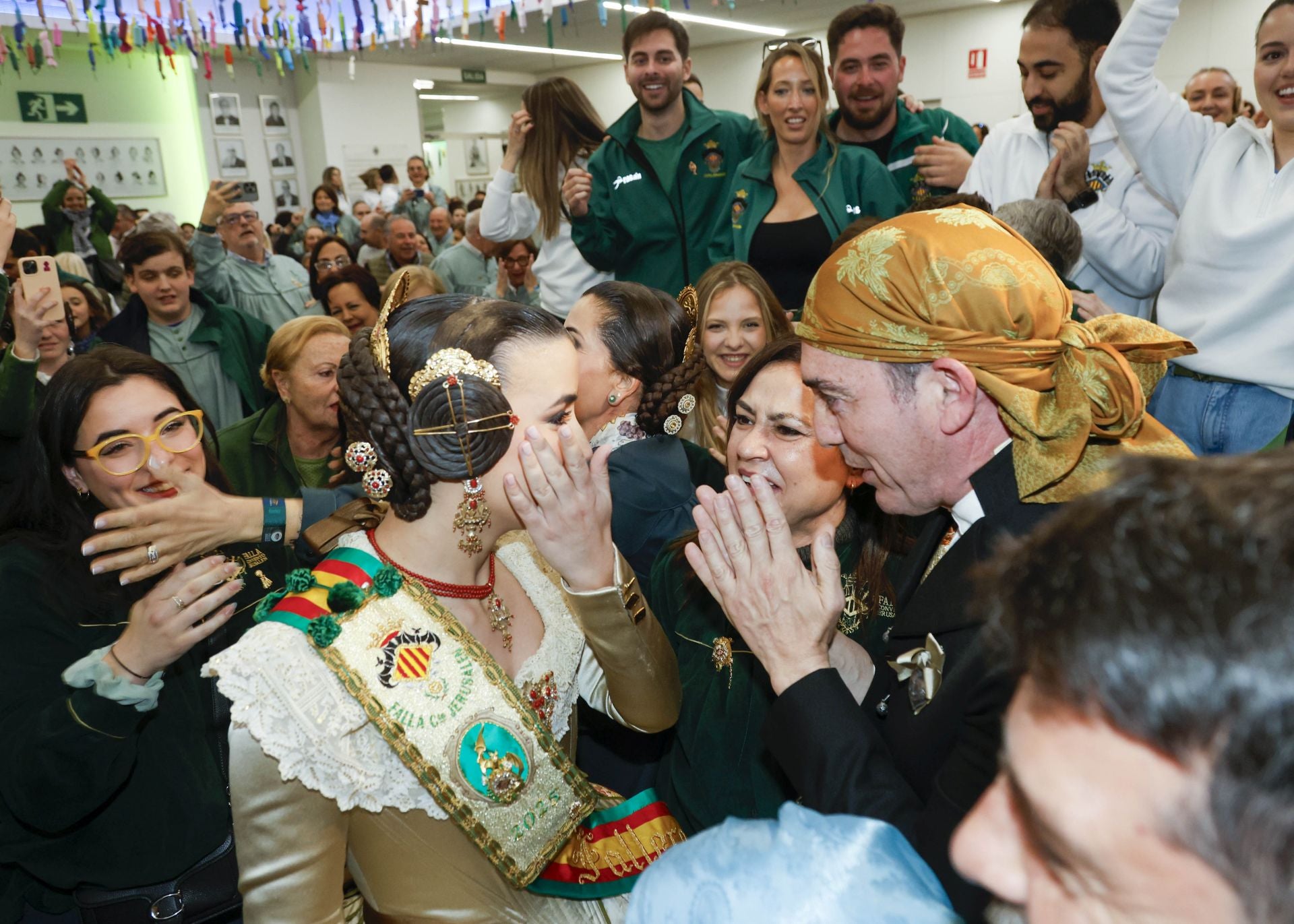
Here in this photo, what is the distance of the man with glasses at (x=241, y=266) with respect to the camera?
5227mm

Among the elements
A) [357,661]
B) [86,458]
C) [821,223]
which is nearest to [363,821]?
[357,661]

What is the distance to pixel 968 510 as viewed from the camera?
143cm

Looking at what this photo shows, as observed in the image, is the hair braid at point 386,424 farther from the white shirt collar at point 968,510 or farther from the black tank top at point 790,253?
the black tank top at point 790,253

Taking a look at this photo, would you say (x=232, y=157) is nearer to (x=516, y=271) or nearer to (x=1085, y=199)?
(x=516, y=271)

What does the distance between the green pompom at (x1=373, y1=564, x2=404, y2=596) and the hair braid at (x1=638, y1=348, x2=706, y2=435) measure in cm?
141

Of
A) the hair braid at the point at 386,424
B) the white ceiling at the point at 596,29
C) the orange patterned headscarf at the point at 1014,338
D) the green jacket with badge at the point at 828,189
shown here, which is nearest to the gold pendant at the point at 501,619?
the hair braid at the point at 386,424

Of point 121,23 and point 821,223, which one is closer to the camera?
point 821,223

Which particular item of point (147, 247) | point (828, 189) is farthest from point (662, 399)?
point (147, 247)

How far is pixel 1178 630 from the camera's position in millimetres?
466

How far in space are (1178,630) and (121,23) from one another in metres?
10.3

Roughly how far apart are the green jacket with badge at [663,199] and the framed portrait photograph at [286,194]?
11.9 m

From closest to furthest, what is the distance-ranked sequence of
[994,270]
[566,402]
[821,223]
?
[994,270] < [566,402] < [821,223]

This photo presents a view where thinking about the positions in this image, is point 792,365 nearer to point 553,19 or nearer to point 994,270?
point 994,270

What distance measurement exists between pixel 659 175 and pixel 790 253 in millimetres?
756
